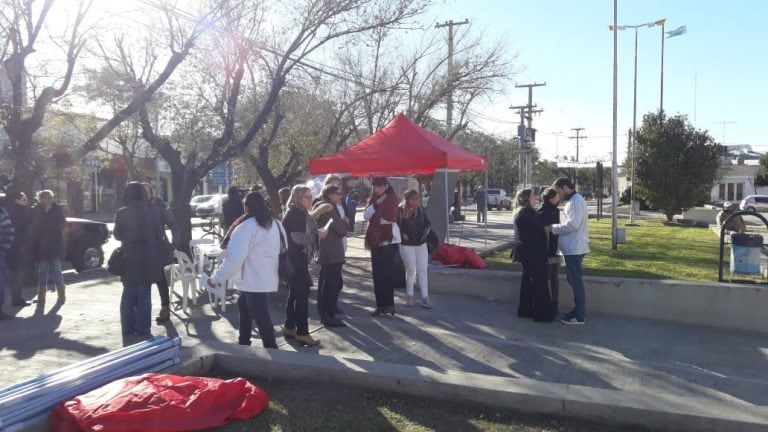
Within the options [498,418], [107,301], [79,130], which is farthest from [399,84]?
[498,418]

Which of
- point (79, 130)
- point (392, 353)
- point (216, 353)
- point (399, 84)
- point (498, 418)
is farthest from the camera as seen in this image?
point (79, 130)

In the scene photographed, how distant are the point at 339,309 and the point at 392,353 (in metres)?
1.94

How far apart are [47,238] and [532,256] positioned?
6592 millimetres

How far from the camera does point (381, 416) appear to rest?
421cm

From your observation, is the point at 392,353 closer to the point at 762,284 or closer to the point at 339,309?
the point at 339,309

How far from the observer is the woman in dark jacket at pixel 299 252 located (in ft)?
20.1

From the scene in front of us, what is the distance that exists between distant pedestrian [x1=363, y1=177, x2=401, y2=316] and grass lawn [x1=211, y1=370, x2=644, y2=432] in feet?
9.42

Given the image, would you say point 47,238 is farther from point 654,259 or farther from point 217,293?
point 654,259

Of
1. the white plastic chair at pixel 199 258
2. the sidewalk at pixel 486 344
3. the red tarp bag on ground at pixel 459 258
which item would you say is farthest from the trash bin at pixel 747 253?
the white plastic chair at pixel 199 258

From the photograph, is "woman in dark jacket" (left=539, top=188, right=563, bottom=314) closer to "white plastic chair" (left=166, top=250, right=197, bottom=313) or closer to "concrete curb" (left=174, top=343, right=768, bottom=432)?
"concrete curb" (left=174, top=343, right=768, bottom=432)

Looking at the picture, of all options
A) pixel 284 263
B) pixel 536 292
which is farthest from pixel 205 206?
pixel 284 263

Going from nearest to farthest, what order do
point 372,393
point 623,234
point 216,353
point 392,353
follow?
point 372,393
point 216,353
point 392,353
point 623,234

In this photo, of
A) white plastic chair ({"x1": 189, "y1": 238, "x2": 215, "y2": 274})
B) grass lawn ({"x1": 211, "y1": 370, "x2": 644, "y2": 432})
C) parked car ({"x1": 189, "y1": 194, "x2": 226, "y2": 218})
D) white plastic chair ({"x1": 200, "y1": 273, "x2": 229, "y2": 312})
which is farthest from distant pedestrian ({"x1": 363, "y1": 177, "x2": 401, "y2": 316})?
parked car ({"x1": 189, "y1": 194, "x2": 226, "y2": 218})

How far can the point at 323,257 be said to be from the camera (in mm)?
6738
